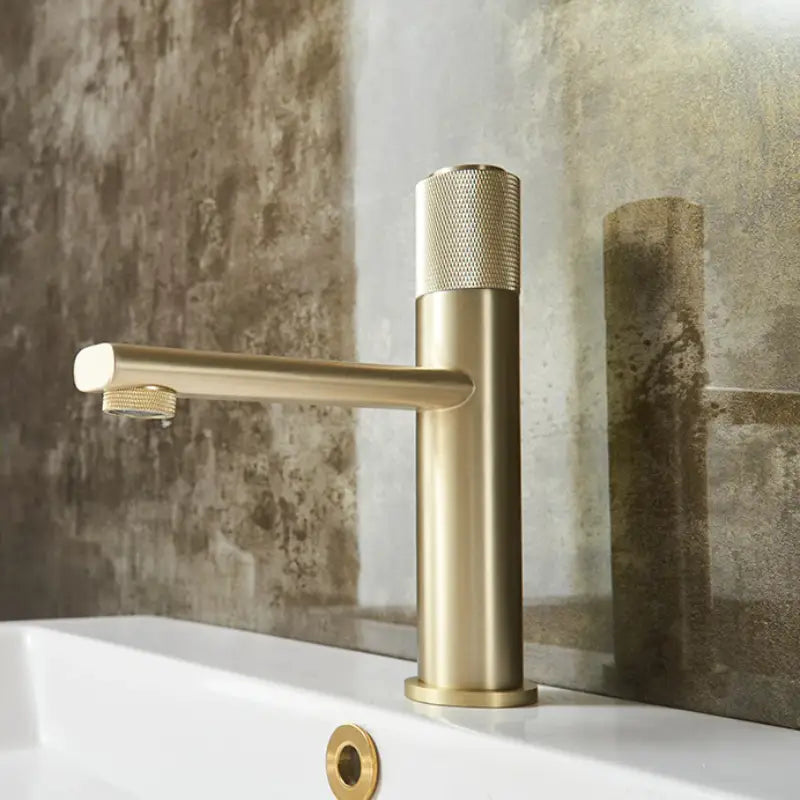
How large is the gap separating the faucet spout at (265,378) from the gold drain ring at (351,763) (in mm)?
151

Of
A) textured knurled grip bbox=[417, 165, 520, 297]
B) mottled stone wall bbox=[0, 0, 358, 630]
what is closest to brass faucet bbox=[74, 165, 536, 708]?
textured knurled grip bbox=[417, 165, 520, 297]

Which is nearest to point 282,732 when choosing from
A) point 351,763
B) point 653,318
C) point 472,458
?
point 351,763

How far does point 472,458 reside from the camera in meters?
0.49

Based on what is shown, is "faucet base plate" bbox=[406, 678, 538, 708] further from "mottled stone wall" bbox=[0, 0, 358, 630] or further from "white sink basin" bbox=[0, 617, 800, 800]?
"mottled stone wall" bbox=[0, 0, 358, 630]

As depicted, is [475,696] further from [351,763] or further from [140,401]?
[140,401]

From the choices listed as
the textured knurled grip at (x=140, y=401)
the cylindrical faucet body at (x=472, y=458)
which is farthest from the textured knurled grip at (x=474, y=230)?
the textured knurled grip at (x=140, y=401)

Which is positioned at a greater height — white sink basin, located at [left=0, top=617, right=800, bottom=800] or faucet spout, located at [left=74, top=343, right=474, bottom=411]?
faucet spout, located at [left=74, top=343, right=474, bottom=411]

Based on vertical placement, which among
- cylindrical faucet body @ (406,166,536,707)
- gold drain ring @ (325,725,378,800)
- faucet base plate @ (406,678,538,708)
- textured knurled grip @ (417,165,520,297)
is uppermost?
textured knurled grip @ (417,165,520,297)

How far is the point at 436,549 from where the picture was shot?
49 centimetres

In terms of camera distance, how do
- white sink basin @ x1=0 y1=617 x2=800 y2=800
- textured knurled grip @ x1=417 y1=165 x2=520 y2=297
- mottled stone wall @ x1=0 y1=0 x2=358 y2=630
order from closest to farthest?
1. white sink basin @ x1=0 y1=617 x2=800 y2=800
2. textured knurled grip @ x1=417 y1=165 x2=520 y2=297
3. mottled stone wall @ x1=0 y1=0 x2=358 y2=630

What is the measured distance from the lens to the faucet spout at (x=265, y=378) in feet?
1.36

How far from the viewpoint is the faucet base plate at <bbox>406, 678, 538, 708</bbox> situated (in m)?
0.47

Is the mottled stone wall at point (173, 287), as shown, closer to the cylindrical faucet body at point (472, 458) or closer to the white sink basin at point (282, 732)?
the white sink basin at point (282, 732)

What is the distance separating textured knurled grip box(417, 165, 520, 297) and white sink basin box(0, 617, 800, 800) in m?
0.20
